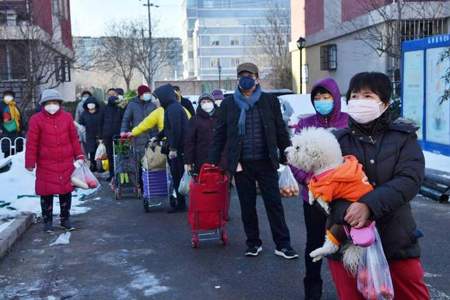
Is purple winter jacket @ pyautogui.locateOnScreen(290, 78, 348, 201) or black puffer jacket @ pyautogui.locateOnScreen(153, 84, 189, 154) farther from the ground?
purple winter jacket @ pyautogui.locateOnScreen(290, 78, 348, 201)

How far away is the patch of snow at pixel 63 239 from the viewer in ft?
24.5

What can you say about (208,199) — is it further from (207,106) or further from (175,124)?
(175,124)

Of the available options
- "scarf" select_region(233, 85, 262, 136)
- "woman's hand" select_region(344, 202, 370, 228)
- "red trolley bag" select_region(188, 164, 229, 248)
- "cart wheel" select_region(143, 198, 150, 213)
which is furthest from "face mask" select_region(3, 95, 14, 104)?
"woman's hand" select_region(344, 202, 370, 228)

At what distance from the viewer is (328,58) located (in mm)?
34750

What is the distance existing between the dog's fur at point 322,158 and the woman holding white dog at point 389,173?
106 mm

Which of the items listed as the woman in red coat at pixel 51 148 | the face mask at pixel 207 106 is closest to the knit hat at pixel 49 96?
the woman in red coat at pixel 51 148

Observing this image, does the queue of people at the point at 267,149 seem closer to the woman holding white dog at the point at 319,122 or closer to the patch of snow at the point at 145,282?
the woman holding white dog at the point at 319,122

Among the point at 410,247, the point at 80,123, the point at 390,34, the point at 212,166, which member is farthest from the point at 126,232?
the point at 390,34

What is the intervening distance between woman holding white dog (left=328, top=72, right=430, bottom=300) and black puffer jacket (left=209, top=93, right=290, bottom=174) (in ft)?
9.23

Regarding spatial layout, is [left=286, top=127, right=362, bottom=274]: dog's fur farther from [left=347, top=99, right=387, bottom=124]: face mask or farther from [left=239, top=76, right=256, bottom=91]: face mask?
[left=239, top=76, right=256, bottom=91]: face mask

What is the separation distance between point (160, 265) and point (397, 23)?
17.5 m

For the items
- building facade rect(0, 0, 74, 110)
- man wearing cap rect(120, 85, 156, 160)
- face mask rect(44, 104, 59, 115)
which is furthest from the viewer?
building facade rect(0, 0, 74, 110)

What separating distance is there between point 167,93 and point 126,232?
229 cm

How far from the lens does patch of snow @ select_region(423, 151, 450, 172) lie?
447 inches
